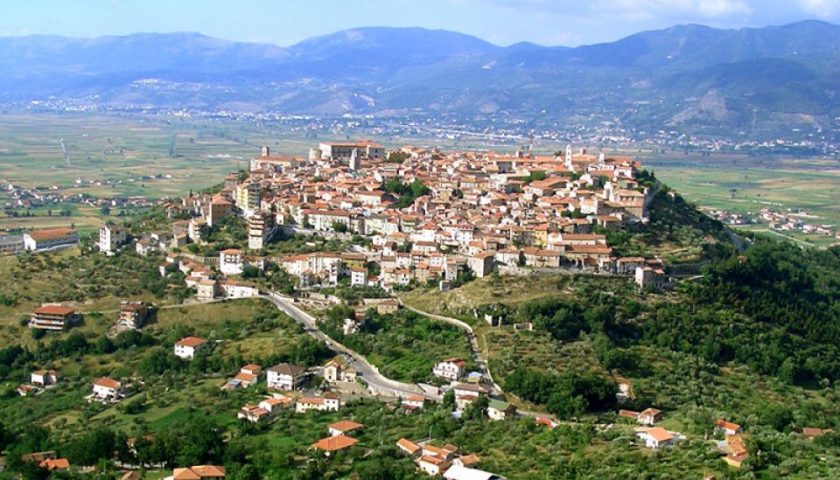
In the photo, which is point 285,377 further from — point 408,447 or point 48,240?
point 48,240

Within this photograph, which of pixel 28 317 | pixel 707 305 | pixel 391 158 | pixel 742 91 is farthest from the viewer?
pixel 742 91

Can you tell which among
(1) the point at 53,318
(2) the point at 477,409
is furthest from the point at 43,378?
(2) the point at 477,409

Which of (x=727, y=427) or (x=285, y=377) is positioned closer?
(x=727, y=427)

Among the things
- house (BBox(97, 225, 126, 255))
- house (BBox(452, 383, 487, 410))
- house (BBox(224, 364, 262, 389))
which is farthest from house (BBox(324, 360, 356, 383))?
house (BBox(97, 225, 126, 255))

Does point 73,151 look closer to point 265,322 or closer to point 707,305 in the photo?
point 265,322

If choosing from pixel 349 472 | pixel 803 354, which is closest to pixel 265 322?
pixel 349 472

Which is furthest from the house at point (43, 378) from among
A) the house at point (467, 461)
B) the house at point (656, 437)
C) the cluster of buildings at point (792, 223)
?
the cluster of buildings at point (792, 223)
